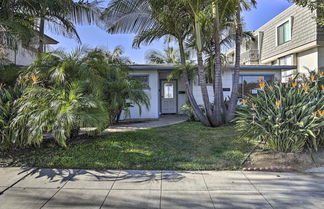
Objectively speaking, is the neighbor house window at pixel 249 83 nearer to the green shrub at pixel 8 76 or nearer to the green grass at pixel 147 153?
the green grass at pixel 147 153

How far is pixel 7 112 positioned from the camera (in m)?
5.56

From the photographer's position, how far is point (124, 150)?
5855 mm

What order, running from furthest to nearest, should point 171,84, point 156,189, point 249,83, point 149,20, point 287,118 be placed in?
point 171,84, point 249,83, point 149,20, point 287,118, point 156,189

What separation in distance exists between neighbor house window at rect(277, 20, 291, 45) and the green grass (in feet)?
44.2

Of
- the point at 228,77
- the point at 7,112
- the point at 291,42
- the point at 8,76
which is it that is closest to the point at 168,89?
the point at 228,77

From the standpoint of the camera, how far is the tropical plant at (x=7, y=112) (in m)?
5.34

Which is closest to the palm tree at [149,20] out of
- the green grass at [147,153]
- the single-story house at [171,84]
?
the single-story house at [171,84]

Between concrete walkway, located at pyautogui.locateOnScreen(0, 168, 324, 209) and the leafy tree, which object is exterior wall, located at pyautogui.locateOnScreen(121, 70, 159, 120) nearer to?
the leafy tree

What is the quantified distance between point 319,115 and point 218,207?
3570 millimetres

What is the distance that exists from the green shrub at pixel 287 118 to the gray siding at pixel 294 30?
29.3 feet

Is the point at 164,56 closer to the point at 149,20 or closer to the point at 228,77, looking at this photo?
the point at 228,77

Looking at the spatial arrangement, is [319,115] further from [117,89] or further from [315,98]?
[117,89]

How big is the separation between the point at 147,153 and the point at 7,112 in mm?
3361

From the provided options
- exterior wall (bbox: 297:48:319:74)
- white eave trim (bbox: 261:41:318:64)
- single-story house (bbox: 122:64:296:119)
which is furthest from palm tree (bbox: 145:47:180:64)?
exterior wall (bbox: 297:48:319:74)
